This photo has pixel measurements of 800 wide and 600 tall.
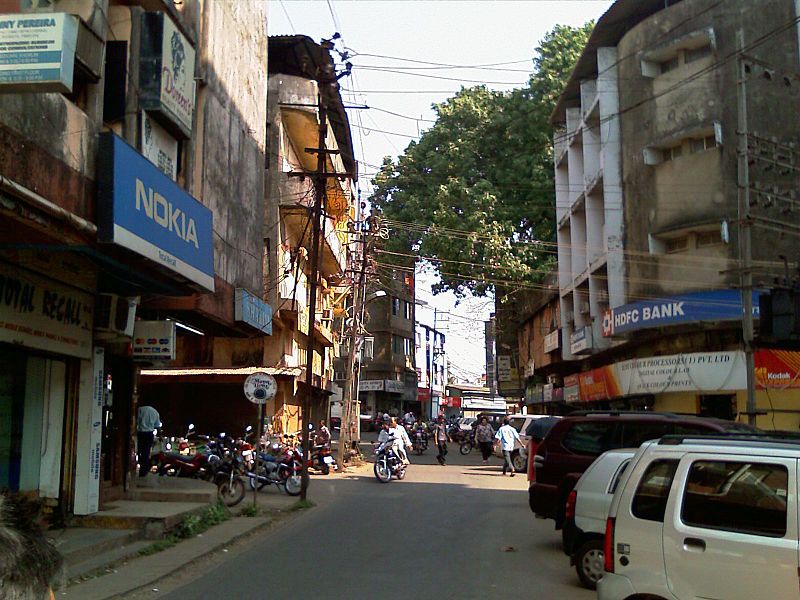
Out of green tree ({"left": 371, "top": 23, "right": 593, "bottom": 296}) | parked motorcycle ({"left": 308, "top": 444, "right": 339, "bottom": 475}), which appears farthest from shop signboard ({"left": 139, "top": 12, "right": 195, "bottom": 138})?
green tree ({"left": 371, "top": 23, "right": 593, "bottom": 296})

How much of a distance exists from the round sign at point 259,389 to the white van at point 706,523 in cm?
1131

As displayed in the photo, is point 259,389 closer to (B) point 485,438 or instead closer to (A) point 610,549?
(A) point 610,549

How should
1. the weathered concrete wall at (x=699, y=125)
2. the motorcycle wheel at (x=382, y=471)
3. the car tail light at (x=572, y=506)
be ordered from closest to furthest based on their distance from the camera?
the car tail light at (x=572, y=506) → the motorcycle wheel at (x=382, y=471) → the weathered concrete wall at (x=699, y=125)

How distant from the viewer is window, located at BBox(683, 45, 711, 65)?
2806 cm

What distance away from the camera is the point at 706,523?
18.1 feet

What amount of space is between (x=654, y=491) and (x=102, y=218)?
741cm

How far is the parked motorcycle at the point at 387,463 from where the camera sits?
24156mm

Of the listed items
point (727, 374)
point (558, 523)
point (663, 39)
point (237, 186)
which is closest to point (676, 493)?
point (558, 523)

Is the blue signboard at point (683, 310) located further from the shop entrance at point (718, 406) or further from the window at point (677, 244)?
the shop entrance at point (718, 406)

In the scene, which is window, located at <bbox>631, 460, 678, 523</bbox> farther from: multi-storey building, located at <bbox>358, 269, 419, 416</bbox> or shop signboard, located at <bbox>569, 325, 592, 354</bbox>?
multi-storey building, located at <bbox>358, 269, 419, 416</bbox>

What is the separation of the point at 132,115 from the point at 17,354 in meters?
3.91

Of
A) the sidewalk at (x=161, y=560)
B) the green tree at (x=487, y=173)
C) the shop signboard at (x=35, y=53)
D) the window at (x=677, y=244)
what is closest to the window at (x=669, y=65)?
the window at (x=677, y=244)

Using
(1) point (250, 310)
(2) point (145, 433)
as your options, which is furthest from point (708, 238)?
(2) point (145, 433)

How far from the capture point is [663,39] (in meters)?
29.1
